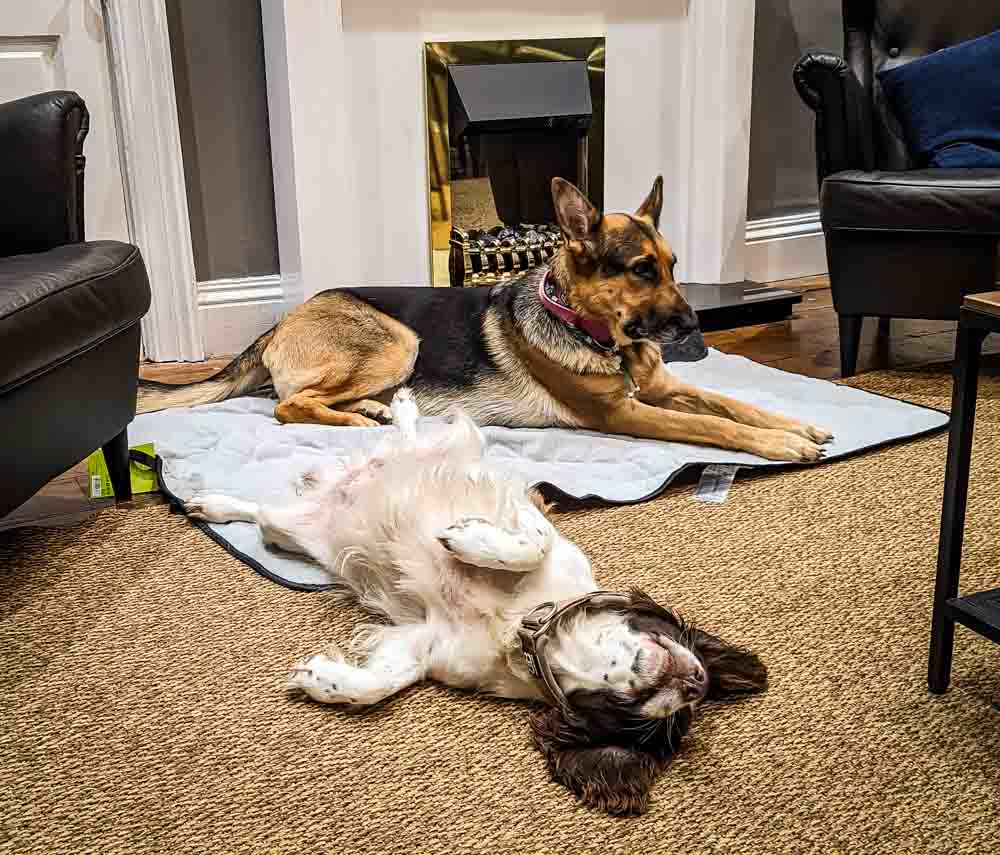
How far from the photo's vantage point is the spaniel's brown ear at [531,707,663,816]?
51.0 inches

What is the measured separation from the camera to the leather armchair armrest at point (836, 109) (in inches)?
130

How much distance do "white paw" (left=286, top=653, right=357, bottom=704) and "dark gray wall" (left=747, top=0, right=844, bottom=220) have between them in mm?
3604

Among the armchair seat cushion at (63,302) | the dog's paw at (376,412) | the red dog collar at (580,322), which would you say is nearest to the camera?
the armchair seat cushion at (63,302)

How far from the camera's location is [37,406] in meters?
1.95

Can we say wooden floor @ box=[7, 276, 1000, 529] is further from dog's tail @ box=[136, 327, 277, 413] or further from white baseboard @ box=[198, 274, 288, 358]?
dog's tail @ box=[136, 327, 277, 413]

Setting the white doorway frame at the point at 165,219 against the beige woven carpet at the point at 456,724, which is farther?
the white doorway frame at the point at 165,219

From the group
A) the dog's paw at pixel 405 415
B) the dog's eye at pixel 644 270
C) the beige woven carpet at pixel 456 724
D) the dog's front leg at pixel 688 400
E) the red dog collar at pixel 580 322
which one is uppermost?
the dog's eye at pixel 644 270

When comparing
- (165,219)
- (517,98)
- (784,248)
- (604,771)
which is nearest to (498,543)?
(604,771)

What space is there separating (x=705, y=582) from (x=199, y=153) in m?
2.60

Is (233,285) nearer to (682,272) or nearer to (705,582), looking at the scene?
(682,272)

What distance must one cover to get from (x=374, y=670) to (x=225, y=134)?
270 cm

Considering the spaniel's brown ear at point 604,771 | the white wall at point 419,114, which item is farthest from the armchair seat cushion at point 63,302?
the white wall at point 419,114

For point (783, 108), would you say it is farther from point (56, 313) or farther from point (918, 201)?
point (56, 313)

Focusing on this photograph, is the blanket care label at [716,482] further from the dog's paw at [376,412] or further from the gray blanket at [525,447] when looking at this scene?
the dog's paw at [376,412]
